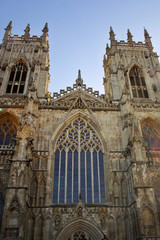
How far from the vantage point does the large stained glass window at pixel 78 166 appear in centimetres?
1603

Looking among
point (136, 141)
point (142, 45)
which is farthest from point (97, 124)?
point (142, 45)

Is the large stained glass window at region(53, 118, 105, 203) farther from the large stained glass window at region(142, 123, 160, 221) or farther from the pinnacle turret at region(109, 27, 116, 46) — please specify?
the pinnacle turret at region(109, 27, 116, 46)

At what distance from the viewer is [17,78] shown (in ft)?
78.8

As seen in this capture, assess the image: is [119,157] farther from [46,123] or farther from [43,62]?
[43,62]

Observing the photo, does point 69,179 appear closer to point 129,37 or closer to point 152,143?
point 152,143

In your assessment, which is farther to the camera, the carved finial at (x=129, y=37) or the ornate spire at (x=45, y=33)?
the carved finial at (x=129, y=37)

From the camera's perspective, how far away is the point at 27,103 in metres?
19.1

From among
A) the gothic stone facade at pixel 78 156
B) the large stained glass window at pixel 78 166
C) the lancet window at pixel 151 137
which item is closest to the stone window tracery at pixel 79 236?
the gothic stone facade at pixel 78 156

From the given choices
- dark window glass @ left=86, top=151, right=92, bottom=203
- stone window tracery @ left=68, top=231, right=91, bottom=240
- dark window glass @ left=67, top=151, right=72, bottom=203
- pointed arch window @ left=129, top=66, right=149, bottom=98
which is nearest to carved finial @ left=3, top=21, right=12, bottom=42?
pointed arch window @ left=129, top=66, right=149, bottom=98

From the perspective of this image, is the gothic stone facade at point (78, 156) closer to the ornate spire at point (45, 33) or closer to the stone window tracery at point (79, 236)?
the stone window tracery at point (79, 236)

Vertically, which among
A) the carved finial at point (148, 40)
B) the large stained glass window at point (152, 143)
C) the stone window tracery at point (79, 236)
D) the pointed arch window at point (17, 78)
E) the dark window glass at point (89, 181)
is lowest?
the stone window tracery at point (79, 236)

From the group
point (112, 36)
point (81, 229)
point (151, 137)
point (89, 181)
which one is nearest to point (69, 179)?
point (89, 181)

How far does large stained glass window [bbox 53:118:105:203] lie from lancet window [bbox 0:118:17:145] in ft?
13.0

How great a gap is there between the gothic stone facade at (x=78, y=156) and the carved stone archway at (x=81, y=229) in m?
0.06
